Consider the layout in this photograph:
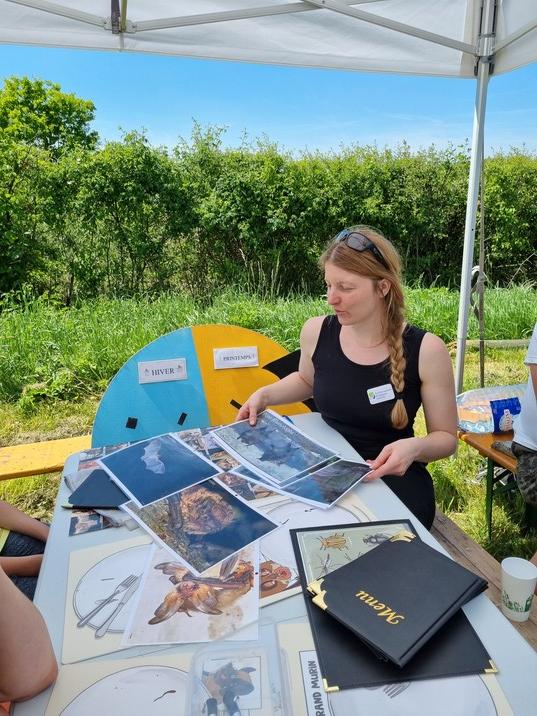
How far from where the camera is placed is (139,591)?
93cm

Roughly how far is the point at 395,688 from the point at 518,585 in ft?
1.75

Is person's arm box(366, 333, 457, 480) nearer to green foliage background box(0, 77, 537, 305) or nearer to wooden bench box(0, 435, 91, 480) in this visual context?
wooden bench box(0, 435, 91, 480)

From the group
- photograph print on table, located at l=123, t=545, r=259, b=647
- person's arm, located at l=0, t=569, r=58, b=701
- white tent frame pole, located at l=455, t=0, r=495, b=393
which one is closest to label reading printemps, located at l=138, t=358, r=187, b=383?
photograph print on table, located at l=123, t=545, r=259, b=647

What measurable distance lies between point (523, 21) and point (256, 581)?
2680 mm

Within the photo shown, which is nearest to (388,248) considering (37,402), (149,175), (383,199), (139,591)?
(139,591)

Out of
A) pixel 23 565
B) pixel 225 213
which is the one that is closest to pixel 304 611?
pixel 23 565

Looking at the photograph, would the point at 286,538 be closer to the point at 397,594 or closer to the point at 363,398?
the point at 397,594

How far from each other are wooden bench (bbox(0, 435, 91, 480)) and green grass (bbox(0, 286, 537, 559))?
470 mm

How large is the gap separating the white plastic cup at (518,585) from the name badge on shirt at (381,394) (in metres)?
0.65

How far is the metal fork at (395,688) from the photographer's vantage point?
717 millimetres

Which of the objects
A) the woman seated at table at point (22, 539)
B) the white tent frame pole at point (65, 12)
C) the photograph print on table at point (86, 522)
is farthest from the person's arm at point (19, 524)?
the white tent frame pole at point (65, 12)

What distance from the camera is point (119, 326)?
4492mm

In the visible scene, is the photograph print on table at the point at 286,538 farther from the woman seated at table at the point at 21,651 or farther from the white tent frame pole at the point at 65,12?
the white tent frame pole at the point at 65,12

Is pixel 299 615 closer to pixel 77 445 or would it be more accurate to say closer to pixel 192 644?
pixel 192 644
